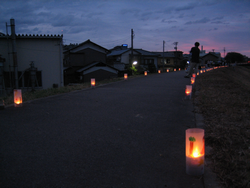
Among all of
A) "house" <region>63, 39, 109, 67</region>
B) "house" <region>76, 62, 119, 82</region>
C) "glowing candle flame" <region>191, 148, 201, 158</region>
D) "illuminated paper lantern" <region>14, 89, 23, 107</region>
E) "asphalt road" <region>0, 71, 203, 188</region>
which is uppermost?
"house" <region>63, 39, 109, 67</region>

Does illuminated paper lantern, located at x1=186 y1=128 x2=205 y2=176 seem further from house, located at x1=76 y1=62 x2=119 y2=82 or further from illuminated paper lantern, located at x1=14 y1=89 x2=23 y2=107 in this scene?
house, located at x1=76 y1=62 x2=119 y2=82

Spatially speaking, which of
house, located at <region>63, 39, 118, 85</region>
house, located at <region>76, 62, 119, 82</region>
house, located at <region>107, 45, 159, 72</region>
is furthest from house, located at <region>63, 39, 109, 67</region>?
house, located at <region>107, 45, 159, 72</region>

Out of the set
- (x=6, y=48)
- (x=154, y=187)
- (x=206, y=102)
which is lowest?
(x=154, y=187)

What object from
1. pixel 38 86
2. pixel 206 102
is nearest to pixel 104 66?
pixel 38 86

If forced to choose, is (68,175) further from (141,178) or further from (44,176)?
(141,178)

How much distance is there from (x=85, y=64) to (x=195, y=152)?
3368 cm

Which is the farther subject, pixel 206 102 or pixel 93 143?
pixel 206 102

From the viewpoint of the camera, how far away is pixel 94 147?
12.1 ft

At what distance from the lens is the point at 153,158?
329 centimetres

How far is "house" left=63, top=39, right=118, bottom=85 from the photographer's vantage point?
33375 millimetres

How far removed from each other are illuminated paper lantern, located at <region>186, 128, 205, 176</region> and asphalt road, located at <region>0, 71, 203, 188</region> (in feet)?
0.39

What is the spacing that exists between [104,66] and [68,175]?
33321 millimetres

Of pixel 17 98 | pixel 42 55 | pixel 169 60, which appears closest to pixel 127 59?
pixel 169 60

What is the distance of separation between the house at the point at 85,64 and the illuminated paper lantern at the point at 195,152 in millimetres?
31008
